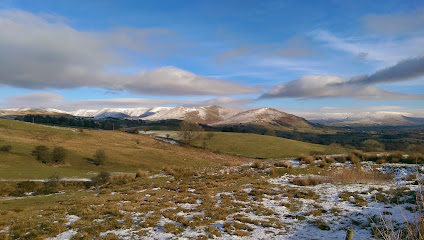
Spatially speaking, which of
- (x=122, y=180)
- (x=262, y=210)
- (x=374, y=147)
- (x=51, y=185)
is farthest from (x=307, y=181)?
(x=374, y=147)

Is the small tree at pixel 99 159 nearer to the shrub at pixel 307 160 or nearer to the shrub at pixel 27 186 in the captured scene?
the shrub at pixel 27 186

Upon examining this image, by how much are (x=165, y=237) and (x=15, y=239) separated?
658 centimetres

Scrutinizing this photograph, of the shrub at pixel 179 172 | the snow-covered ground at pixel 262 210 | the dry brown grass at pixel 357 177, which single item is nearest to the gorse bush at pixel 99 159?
the shrub at pixel 179 172

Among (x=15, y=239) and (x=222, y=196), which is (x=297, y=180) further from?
(x=15, y=239)

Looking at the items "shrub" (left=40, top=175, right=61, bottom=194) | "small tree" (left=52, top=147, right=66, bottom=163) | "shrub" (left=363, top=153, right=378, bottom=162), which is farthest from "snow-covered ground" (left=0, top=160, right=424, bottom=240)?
"small tree" (left=52, top=147, right=66, bottom=163)

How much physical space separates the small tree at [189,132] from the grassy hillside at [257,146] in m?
2.91

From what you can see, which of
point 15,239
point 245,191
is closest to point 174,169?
point 245,191

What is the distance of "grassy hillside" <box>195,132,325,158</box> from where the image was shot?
76994mm

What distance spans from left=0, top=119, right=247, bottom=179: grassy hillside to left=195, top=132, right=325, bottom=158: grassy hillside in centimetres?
1204

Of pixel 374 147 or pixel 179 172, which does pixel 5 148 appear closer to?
pixel 179 172

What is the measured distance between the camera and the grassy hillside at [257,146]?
Answer: 3031 inches

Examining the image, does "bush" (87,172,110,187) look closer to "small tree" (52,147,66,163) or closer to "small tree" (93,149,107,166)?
"small tree" (93,149,107,166)

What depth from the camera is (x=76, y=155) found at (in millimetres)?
49938

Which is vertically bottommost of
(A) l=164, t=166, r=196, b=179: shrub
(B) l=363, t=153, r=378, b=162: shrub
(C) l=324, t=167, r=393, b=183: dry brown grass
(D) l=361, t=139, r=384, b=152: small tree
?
(D) l=361, t=139, r=384, b=152: small tree
